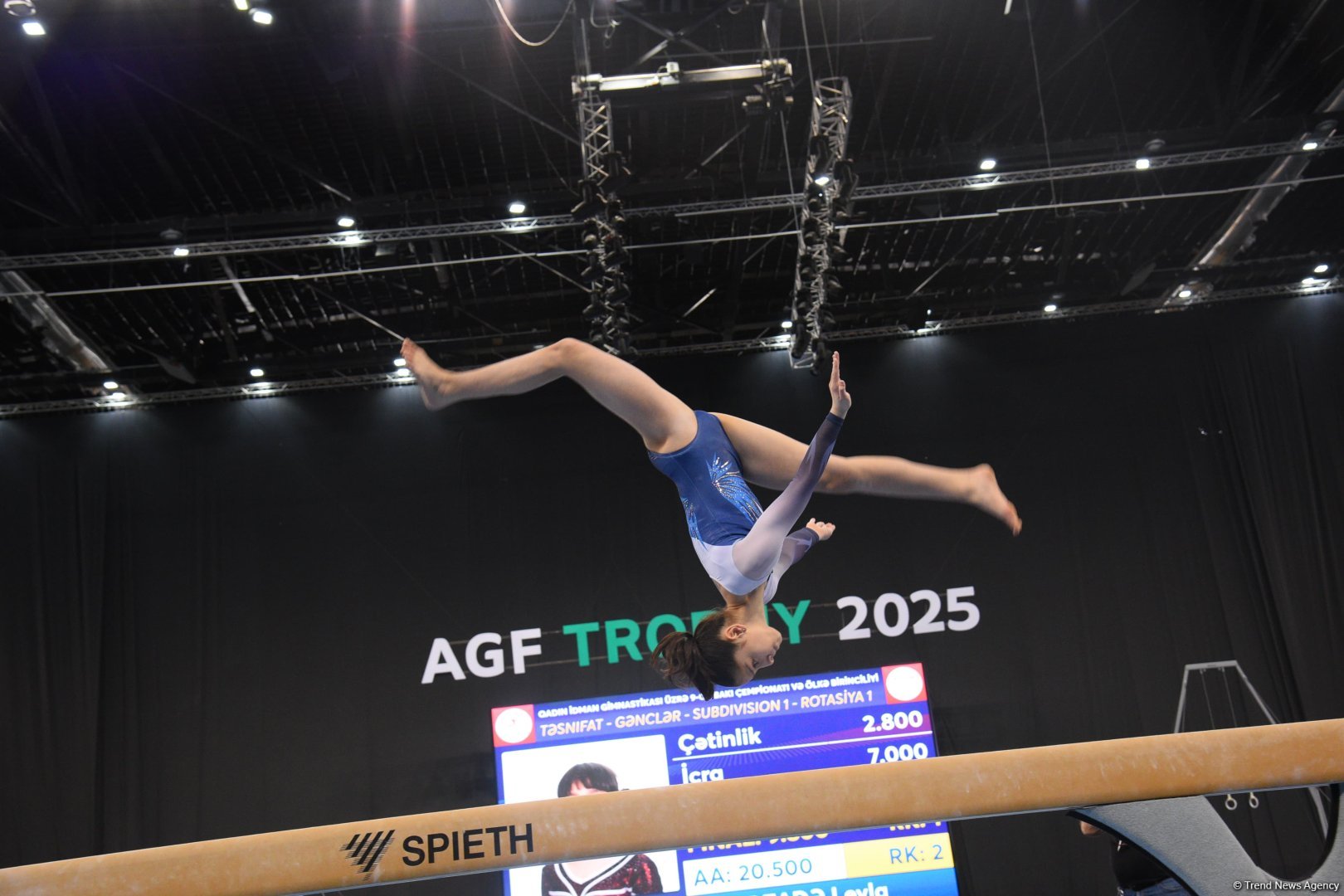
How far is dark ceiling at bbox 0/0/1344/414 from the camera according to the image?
662 cm

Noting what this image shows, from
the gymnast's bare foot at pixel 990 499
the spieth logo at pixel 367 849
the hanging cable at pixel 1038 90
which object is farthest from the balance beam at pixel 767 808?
the hanging cable at pixel 1038 90

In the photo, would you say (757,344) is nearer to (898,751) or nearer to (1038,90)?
(1038,90)

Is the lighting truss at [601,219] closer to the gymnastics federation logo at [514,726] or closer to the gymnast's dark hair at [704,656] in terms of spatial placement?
the gymnastics federation logo at [514,726]

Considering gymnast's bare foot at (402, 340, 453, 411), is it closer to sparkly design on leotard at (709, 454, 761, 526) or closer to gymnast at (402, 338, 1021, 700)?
gymnast at (402, 338, 1021, 700)

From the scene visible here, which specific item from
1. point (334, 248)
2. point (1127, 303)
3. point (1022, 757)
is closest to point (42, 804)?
point (334, 248)

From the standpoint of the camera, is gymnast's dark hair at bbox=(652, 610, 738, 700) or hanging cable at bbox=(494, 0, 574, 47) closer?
gymnast's dark hair at bbox=(652, 610, 738, 700)

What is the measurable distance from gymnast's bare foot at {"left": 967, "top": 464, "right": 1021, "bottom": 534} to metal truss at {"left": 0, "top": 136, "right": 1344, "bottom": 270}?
14.1 feet

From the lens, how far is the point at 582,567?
9305mm

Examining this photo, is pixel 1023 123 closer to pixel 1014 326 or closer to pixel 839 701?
pixel 1014 326

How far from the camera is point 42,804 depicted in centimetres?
859

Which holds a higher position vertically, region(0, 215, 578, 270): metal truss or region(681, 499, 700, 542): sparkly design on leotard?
region(0, 215, 578, 270): metal truss

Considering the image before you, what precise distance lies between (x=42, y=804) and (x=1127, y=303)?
10441mm

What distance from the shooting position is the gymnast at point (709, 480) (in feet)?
11.0

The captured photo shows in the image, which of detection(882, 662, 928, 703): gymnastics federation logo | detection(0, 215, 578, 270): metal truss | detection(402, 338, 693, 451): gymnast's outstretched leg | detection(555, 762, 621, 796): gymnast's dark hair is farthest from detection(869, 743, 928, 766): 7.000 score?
detection(402, 338, 693, 451): gymnast's outstretched leg
